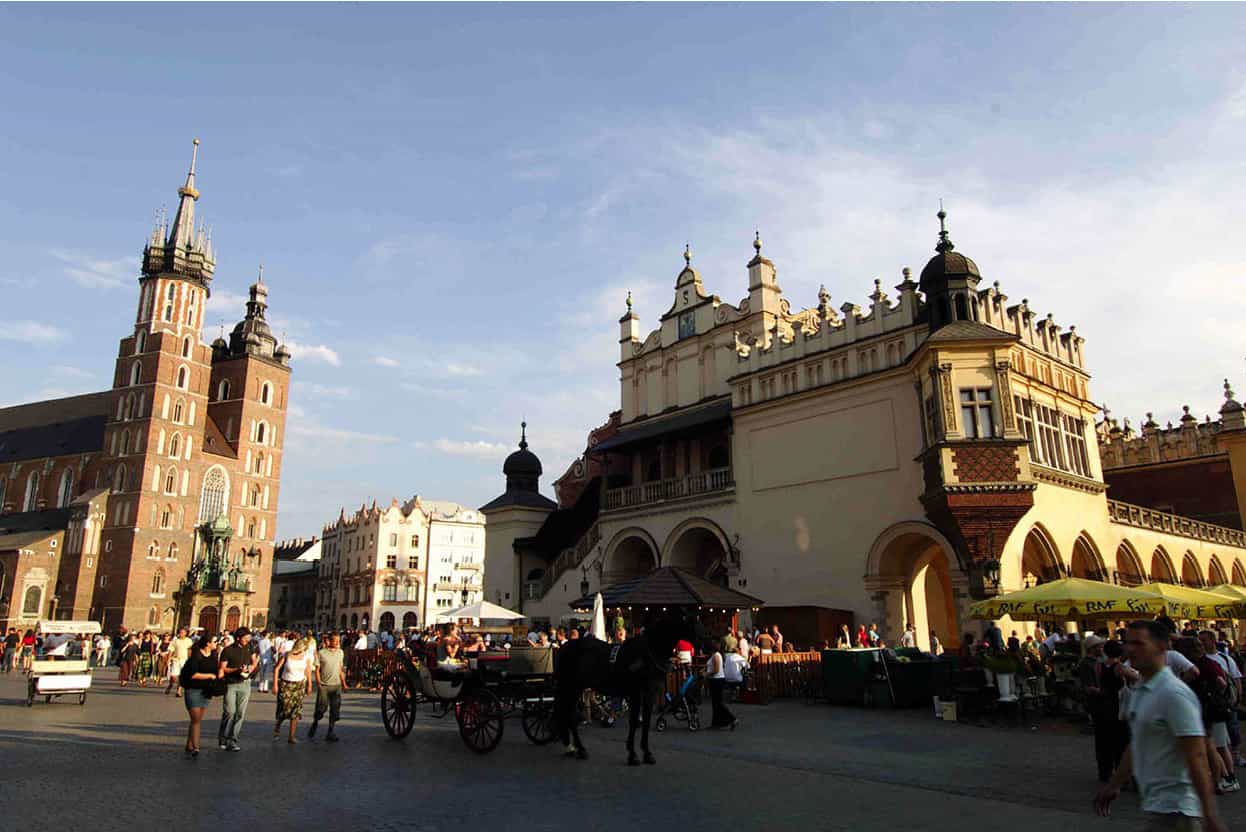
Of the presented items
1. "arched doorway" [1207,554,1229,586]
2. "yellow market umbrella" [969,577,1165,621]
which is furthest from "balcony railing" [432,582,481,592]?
"yellow market umbrella" [969,577,1165,621]

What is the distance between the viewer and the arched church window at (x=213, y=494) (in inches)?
3179

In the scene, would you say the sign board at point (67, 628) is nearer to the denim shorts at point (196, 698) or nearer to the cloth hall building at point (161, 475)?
the cloth hall building at point (161, 475)

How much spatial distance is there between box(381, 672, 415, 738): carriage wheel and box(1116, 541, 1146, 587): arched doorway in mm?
26407

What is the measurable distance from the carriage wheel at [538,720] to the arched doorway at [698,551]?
60.9ft

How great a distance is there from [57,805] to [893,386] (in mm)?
23607

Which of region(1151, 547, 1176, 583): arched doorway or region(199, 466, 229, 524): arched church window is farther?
region(199, 466, 229, 524): arched church window

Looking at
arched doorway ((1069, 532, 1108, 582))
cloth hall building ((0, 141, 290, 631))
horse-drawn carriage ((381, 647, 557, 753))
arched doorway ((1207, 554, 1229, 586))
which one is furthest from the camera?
cloth hall building ((0, 141, 290, 631))

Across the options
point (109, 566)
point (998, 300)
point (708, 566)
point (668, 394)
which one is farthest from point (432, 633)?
point (109, 566)

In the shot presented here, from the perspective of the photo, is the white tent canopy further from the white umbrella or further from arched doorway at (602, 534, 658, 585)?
the white umbrella

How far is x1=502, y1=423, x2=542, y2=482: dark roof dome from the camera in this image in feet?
140

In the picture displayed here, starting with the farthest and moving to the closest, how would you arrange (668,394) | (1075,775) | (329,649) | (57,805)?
(668,394) < (329,649) < (1075,775) < (57,805)

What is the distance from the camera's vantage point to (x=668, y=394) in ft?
117

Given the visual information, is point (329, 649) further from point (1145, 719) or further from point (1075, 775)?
point (1145, 719)

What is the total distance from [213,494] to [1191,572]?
7845 centimetres
